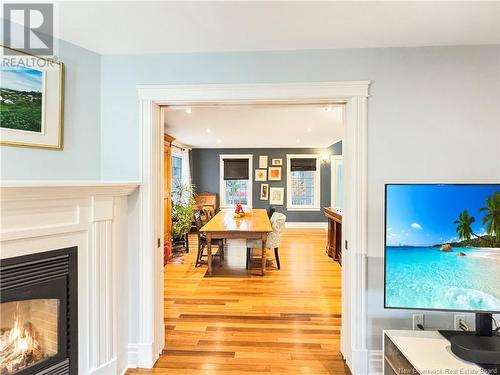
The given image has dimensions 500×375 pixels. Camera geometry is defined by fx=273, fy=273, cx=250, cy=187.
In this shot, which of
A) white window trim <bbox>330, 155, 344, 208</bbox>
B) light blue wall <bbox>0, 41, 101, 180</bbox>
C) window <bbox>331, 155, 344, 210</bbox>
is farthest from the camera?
white window trim <bbox>330, 155, 344, 208</bbox>

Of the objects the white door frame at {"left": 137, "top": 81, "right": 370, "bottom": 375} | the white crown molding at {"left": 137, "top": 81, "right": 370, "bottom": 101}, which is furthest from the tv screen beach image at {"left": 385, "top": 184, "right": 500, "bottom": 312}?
the white crown molding at {"left": 137, "top": 81, "right": 370, "bottom": 101}

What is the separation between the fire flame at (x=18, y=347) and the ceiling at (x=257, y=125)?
2.61 metres

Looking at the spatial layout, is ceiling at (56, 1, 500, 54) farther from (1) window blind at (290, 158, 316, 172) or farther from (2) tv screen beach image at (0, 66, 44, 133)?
(1) window blind at (290, 158, 316, 172)

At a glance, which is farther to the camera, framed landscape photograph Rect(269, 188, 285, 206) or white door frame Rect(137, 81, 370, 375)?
framed landscape photograph Rect(269, 188, 285, 206)

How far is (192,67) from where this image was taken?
200cm

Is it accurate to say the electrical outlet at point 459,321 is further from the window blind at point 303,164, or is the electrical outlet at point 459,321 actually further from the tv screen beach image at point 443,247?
the window blind at point 303,164

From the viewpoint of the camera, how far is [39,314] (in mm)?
1654

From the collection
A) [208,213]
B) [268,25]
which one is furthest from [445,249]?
[208,213]

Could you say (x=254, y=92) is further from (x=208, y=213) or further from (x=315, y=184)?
(x=315, y=184)

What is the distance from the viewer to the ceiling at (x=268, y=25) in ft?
4.88

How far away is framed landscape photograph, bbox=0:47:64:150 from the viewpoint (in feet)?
5.22

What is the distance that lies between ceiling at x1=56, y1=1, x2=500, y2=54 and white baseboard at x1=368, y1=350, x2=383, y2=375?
217 centimetres

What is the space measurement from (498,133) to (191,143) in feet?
21.0

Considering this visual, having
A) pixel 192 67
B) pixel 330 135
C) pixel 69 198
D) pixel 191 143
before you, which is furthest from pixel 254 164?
pixel 69 198
